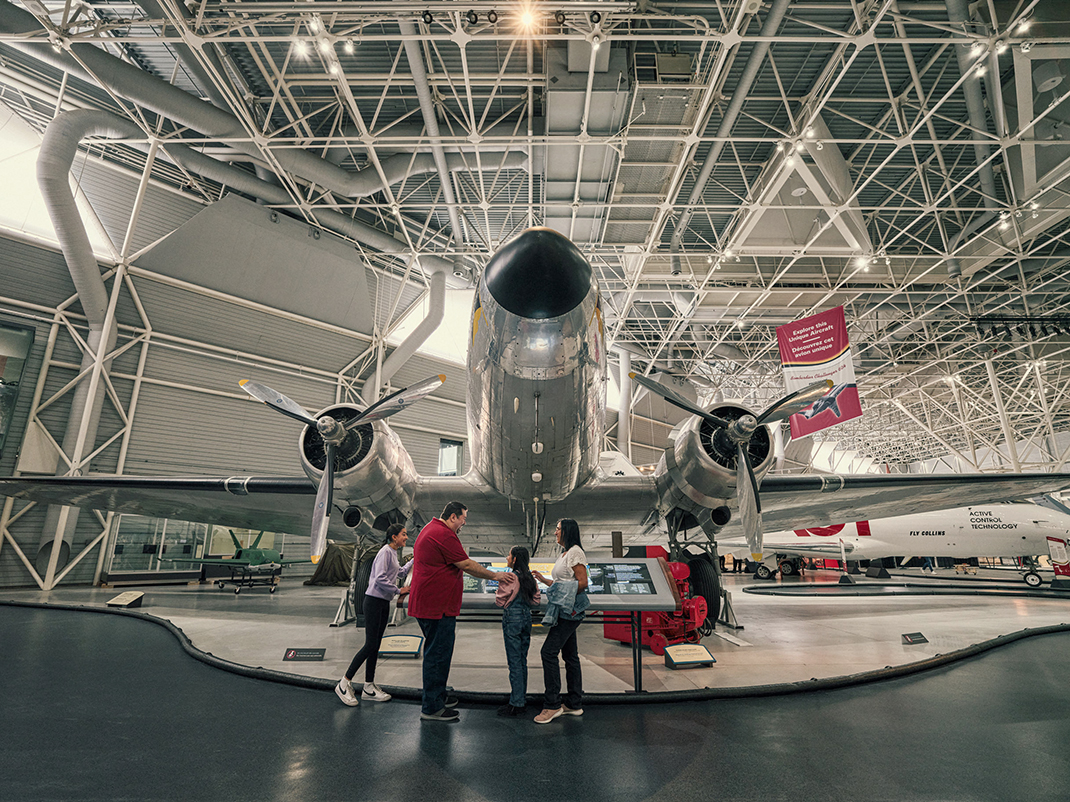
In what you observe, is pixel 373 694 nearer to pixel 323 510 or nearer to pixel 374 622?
pixel 374 622

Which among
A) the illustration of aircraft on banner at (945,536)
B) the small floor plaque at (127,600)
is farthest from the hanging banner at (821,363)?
the small floor plaque at (127,600)

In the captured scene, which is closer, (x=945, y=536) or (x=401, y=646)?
(x=401, y=646)

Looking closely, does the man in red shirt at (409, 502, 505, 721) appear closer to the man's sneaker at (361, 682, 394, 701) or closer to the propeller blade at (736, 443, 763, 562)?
the man's sneaker at (361, 682, 394, 701)

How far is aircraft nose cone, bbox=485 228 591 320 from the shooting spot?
511cm

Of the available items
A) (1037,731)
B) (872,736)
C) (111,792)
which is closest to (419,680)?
(111,792)

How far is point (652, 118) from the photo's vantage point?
13.1 m

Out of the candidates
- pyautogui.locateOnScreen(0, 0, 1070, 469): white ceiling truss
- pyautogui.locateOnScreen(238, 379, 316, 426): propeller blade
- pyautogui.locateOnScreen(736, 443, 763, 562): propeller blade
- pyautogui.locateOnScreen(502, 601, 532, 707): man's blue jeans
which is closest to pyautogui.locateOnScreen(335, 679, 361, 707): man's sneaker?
pyautogui.locateOnScreen(502, 601, 532, 707): man's blue jeans

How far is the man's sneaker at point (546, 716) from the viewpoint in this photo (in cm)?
433

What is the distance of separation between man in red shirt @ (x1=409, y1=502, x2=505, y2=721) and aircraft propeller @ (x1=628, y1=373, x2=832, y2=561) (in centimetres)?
365

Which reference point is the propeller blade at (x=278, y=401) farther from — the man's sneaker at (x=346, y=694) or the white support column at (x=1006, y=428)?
the white support column at (x=1006, y=428)

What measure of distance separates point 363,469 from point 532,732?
4.73 m

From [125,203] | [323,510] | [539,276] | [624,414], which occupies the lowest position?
[323,510]

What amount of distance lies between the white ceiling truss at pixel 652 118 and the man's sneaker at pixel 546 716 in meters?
11.2

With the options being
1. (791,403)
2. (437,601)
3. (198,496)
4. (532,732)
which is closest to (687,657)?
(532,732)
